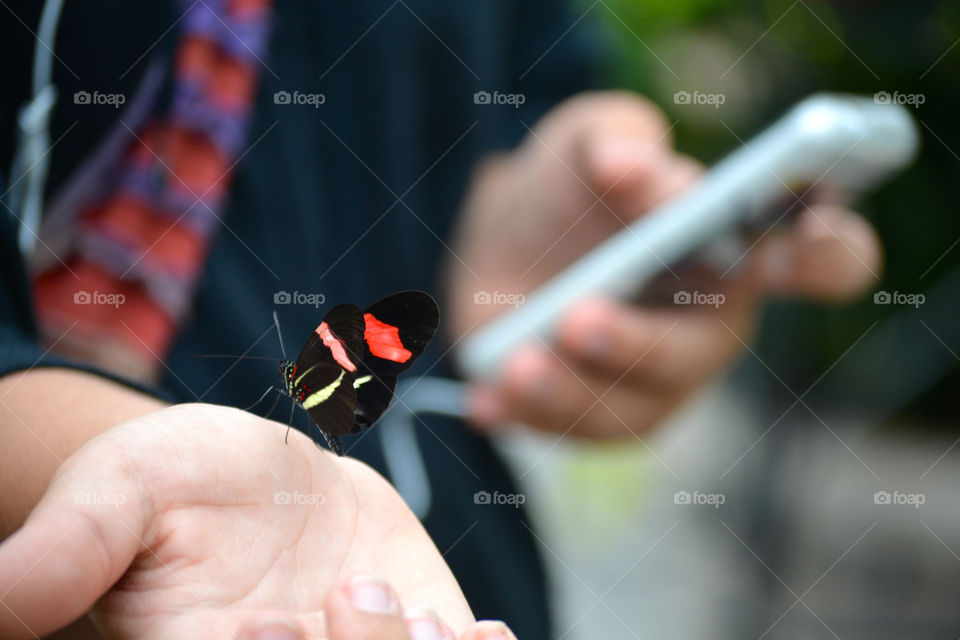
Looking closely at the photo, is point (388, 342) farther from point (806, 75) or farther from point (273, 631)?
point (806, 75)

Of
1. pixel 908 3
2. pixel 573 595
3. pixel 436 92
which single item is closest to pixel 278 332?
pixel 436 92

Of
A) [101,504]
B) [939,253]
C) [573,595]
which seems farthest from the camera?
[573,595]

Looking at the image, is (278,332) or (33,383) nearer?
(33,383)

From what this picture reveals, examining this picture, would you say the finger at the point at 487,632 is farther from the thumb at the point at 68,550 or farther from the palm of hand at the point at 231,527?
the thumb at the point at 68,550

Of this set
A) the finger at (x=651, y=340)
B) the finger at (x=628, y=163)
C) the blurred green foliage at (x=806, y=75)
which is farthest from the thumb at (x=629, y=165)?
the blurred green foliage at (x=806, y=75)

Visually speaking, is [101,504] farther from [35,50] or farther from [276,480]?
[35,50]

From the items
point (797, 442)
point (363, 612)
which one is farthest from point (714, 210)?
point (797, 442)

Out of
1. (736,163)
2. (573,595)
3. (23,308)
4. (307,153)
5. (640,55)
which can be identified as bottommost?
(573,595)
